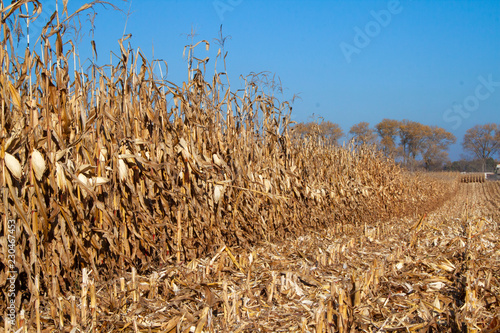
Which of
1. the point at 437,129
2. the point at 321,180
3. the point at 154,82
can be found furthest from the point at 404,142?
the point at 154,82

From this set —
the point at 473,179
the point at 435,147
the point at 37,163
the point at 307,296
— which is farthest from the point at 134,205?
the point at 435,147

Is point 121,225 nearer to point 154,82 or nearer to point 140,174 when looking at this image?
point 140,174

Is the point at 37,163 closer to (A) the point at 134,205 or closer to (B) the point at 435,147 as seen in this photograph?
(A) the point at 134,205

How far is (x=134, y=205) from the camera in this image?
3.11 meters

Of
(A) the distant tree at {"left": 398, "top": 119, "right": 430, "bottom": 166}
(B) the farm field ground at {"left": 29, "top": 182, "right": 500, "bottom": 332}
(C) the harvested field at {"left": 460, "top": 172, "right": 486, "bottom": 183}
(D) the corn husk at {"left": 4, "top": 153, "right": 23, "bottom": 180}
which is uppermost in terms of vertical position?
(A) the distant tree at {"left": 398, "top": 119, "right": 430, "bottom": 166}

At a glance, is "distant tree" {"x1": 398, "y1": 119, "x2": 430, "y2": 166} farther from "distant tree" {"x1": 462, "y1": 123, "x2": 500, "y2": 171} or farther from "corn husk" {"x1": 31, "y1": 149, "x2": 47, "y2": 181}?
A: "corn husk" {"x1": 31, "y1": 149, "x2": 47, "y2": 181}

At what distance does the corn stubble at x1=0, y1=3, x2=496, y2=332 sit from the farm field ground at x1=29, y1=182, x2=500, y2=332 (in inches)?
0.7

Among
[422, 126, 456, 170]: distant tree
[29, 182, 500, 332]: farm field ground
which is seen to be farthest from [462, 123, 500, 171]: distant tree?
[29, 182, 500, 332]: farm field ground

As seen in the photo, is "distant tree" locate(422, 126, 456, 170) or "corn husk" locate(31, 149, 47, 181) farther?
"distant tree" locate(422, 126, 456, 170)

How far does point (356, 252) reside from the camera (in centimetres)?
419

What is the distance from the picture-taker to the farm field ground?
7.40 feet

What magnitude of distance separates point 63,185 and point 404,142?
6873cm

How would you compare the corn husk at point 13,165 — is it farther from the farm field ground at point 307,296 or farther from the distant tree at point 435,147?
the distant tree at point 435,147

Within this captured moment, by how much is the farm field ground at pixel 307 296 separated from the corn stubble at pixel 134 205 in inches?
0.7
